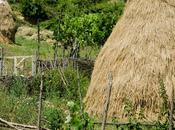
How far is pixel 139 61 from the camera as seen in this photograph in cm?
1251

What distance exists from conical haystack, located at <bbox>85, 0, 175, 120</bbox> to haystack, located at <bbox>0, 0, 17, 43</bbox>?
47.1ft

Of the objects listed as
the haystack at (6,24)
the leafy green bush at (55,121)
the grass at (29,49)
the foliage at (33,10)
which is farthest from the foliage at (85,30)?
the leafy green bush at (55,121)

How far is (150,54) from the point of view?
12.6m

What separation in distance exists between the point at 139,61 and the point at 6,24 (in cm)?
1629

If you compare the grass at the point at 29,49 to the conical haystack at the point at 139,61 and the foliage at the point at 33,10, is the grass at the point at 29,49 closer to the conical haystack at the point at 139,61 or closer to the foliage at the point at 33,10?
the foliage at the point at 33,10

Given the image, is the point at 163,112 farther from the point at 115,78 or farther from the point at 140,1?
the point at 140,1

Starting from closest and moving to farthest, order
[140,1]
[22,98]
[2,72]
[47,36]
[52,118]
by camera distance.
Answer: [52,118] < [22,98] < [140,1] < [2,72] < [47,36]

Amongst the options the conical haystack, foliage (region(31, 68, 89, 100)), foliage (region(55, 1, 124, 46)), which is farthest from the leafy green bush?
foliage (region(55, 1, 124, 46))

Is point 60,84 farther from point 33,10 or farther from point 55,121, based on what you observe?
point 33,10

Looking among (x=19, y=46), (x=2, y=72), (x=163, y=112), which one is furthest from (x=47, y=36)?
(x=163, y=112)

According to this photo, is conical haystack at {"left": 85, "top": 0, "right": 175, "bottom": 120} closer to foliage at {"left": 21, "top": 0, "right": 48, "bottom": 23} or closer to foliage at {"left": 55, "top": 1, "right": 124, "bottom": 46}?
foliage at {"left": 55, "top": 1, "right": 124, "bottom": 46}

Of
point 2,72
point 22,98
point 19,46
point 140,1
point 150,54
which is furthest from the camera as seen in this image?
point 19,46

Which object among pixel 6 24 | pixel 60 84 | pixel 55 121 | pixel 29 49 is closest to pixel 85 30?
pixel 29 49

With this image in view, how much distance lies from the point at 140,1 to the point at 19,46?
13571mm
